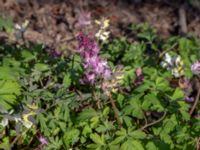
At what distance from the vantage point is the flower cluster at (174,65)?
3783 millimetres

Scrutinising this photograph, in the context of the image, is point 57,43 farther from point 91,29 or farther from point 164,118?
point 164,118

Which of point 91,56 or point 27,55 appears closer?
point 91,56

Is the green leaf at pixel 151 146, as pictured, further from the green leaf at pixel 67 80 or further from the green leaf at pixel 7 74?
the green leaf at pixel 7 74

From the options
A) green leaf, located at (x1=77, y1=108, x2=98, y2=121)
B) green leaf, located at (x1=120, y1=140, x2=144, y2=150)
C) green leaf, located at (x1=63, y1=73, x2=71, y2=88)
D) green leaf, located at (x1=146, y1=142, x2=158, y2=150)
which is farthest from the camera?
green leaf, located at (x1=63, y1=73, x2=71, y2=88)

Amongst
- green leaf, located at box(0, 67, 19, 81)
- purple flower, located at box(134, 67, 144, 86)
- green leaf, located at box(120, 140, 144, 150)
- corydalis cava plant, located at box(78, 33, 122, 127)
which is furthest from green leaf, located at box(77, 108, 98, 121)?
purple flower, located at box(134, 67, 144, 86)

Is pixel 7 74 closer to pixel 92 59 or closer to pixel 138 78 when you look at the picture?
pixel 92 59

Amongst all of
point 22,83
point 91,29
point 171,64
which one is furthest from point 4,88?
point 91,29

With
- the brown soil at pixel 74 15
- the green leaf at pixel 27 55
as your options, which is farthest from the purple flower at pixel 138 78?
the brown soil at pixel 74 15

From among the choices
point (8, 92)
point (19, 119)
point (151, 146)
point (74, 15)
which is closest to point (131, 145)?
point (151, 146)

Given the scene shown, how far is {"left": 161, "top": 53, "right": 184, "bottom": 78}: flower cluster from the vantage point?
3.78 meters

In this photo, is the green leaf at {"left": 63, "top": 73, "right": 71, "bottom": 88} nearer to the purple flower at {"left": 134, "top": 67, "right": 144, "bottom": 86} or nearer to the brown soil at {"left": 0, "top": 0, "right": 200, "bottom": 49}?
the purple flower at {"left": 134, "top": 67, "right": 144, "bottom": 86}

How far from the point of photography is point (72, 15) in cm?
593

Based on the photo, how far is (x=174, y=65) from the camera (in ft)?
12.6

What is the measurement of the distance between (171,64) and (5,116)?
5.65 ft
